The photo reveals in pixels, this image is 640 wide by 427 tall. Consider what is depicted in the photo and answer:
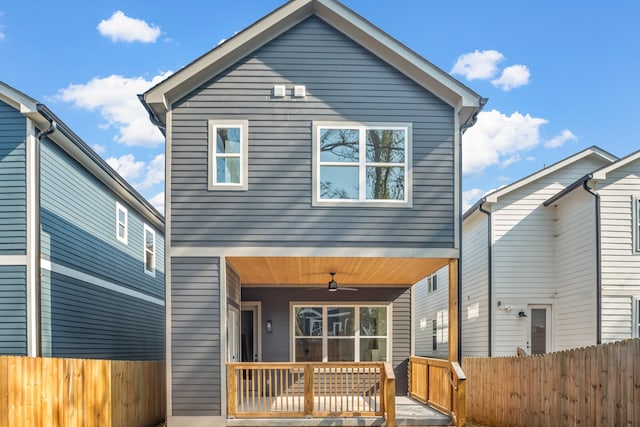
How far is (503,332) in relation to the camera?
15289mm

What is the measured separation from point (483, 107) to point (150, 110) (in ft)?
19.3

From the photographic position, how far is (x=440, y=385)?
430 inches

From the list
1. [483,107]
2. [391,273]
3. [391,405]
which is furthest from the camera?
[391,273]

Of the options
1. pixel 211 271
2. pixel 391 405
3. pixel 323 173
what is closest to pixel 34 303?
pixel 211 271

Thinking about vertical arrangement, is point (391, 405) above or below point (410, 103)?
below

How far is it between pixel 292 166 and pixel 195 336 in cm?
335

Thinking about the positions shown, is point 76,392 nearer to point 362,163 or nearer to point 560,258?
point 362,163

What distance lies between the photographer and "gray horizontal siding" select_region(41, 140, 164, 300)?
37.2 feet

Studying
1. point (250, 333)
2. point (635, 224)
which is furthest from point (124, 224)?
point (635, 224)

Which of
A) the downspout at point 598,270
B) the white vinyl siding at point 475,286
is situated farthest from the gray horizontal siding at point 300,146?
the white vinyl siding at point 475,286

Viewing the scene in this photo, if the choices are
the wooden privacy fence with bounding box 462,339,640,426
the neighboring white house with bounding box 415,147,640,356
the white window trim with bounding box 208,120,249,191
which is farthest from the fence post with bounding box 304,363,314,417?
the neighboring white house with bounding box 415,147,640,356

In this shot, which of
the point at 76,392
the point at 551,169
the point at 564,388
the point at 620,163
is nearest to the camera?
the point at 76,392

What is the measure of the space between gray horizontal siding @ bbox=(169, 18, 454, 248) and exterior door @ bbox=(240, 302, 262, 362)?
4767mm

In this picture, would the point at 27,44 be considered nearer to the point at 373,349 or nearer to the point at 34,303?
the point at 34,303
